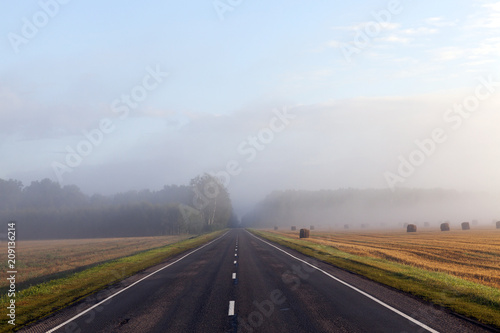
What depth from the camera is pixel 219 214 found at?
14312cm

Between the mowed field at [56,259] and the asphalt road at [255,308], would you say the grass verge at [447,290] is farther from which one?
the mowed field at [56,259]

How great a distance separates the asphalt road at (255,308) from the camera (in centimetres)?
936

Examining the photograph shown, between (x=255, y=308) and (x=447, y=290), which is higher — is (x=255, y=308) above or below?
above

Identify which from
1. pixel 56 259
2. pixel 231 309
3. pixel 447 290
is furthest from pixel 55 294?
pixel 56 259

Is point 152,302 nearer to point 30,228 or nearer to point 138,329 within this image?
point 138,329

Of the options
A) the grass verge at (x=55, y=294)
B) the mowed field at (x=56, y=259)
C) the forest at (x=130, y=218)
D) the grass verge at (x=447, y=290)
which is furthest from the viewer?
the forest at (x=130, y=218)

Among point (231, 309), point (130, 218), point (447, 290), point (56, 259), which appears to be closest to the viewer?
point (231, 309)

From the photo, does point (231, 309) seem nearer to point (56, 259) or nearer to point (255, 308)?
point (255, 308)

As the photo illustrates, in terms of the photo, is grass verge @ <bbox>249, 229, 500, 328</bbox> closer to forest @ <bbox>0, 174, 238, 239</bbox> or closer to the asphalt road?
the asphalt road

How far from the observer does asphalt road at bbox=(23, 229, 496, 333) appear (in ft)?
30.7

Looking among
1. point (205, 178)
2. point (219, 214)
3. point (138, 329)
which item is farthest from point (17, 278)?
point (219, 214)

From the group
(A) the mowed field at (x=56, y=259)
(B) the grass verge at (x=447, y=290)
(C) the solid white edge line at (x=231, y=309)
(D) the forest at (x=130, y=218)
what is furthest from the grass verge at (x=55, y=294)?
(D) the forest at (x=130, y=218)

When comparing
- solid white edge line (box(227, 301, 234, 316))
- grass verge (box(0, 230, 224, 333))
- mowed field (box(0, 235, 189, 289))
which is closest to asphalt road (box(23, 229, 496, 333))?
solid white edge line (box(227, 301, 234, 316))

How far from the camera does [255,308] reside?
11391 mm
